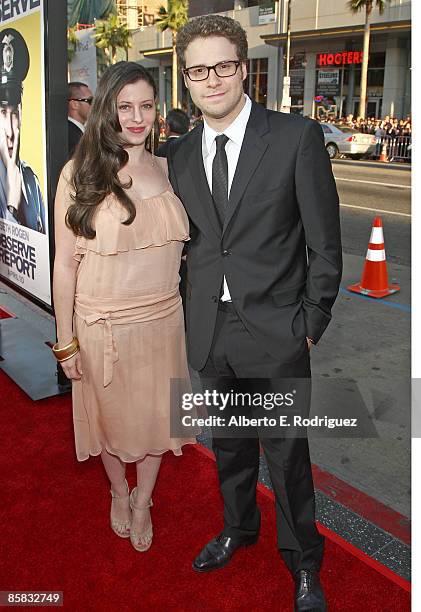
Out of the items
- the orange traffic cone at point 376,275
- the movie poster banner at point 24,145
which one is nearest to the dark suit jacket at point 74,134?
the movie poster banner at point 24,145

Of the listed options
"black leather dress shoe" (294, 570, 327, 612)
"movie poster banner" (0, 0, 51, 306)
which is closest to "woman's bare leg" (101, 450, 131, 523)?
"black leather dress shoe" (294, 570, 327, 612)

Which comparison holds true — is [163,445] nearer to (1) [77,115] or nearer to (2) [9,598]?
(2) [9,598]

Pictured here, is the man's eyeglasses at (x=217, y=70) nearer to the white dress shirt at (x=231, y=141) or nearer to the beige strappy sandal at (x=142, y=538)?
the white dress shirt at (x=231, y=141)

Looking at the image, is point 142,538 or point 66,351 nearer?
point 66,351

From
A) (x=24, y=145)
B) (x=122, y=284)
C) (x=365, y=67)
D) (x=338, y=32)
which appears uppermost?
(x=338, y=32)

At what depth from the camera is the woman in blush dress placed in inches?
98.2

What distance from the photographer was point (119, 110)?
2490 mm

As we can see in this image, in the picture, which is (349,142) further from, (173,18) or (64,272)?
(173,18)

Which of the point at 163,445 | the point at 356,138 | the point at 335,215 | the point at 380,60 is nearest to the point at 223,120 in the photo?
the point at 335,215

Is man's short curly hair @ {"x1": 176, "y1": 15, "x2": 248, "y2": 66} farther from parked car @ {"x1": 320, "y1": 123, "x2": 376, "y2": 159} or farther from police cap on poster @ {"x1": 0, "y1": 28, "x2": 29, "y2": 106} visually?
parked car @ {"x1": 320, "y1": 123, "x2": 376, "y2": 159}

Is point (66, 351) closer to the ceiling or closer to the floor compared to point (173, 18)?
closer to the floor

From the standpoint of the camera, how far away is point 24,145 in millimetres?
4336

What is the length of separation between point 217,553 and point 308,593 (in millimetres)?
484

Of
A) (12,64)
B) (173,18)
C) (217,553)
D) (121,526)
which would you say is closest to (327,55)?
(173,18)
